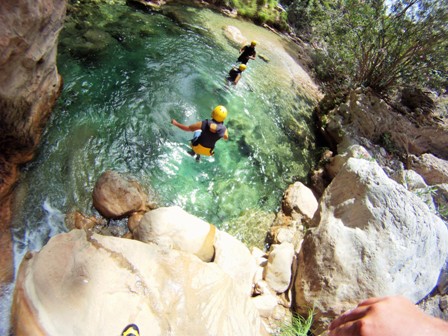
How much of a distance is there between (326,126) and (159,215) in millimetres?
7735

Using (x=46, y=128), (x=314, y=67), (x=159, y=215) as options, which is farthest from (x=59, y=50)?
(x=314, y=67)

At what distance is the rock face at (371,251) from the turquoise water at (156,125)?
207cm

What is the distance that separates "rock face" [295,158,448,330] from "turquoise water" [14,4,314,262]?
6.81ft

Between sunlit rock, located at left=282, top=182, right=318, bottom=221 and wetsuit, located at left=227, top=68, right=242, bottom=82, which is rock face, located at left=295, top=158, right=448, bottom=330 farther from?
wetsuit, located at left=227, top=68, right=242, bottom=82

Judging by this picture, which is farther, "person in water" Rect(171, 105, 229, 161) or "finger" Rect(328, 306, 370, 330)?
"person in water" Rect(171, 105, 229, 161)

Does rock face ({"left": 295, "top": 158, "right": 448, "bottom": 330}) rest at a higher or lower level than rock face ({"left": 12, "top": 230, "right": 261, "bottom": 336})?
higher

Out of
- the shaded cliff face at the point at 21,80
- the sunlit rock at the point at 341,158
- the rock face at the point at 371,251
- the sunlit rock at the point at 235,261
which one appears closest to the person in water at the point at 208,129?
the sunlit rock at the point at 235,261

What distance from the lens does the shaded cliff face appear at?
3.50 meters

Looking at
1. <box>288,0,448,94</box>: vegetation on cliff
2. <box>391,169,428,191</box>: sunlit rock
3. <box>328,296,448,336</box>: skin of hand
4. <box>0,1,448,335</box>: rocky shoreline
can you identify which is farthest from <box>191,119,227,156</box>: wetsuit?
<box>288,0,448,94</box>: vegetation on cliff

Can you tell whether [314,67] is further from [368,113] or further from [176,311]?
[176,311]

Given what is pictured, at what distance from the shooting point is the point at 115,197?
200 inches

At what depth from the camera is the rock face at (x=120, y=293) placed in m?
3.01

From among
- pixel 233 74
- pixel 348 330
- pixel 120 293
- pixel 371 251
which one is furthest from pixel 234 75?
pixel 348 330

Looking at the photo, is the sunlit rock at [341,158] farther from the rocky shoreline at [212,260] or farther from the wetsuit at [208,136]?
the wetsuit at [208,136]
